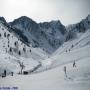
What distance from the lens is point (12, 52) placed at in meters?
144

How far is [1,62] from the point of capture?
302 feet

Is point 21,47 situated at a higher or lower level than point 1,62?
higher

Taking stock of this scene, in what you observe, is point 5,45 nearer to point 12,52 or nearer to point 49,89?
point 12,52

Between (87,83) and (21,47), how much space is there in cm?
14579

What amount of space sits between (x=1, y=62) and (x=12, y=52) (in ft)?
172

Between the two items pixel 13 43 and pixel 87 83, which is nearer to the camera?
pixel 87 83

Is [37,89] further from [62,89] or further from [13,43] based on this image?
[13,43]

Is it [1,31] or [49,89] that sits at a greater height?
[1,31]

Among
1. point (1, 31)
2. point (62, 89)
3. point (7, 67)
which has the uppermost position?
point (1, 31)

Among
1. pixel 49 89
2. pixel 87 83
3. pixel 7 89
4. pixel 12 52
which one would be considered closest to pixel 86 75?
pixel 87 83

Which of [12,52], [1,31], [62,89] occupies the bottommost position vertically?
[62,89]

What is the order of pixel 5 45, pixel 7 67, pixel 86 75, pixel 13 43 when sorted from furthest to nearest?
pixel 13 43, pixel 5 45, pixel 7 67, pixel 86 75

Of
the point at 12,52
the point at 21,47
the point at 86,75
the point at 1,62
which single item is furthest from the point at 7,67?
the point at 21,47

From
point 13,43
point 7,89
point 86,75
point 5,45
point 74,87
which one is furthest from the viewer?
point 13,43
